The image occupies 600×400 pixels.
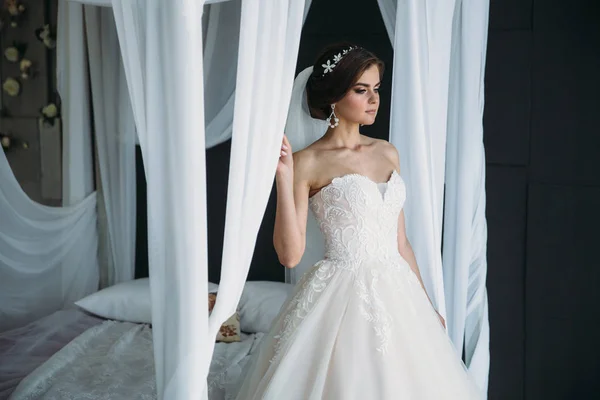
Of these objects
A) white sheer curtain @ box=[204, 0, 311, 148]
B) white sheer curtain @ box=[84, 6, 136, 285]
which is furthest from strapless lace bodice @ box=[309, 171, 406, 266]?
white sheer curtain @ box=[84, 6, 136, 285]

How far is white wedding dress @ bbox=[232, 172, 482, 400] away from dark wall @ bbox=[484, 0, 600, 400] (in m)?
1.36

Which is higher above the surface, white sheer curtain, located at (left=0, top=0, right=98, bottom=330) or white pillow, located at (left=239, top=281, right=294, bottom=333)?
white sheer curtain, located at (left=0, top=0, right=98, bottom=330)

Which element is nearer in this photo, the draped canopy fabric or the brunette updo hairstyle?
the brunette updo hairstyle

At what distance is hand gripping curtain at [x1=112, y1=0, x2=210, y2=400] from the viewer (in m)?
1.53

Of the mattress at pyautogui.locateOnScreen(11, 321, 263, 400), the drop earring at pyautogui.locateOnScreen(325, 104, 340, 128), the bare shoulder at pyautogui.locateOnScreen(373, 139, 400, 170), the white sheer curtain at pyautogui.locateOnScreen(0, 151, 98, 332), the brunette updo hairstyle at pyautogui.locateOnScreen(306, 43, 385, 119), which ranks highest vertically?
the brunette updo hairstyle at pyautogui.locateOnScreen(306, 43, 385, 119)

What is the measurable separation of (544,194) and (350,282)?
5.30ft

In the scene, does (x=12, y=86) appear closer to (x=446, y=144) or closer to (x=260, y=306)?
(x=260, y=306)

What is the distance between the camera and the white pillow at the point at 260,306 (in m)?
3.58

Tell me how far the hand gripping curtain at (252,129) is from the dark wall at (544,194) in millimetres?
2001

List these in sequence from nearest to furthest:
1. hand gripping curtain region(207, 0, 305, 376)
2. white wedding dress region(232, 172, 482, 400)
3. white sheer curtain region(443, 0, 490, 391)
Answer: hand gripping curtain region(207, 0, 305, 376), white wedding dress region(232, 172, 482, 400), white sheer curtain region(443, 0, 490, 391)

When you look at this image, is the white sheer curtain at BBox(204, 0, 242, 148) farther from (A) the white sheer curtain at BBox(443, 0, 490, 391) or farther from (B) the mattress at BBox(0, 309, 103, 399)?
(B) the mattress at BBox(0, 309, 103, 399)

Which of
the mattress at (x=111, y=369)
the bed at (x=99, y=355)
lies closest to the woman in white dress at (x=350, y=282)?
the bed at (x=99, y=355)

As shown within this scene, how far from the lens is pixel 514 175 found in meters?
3.51

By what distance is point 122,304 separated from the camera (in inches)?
147
